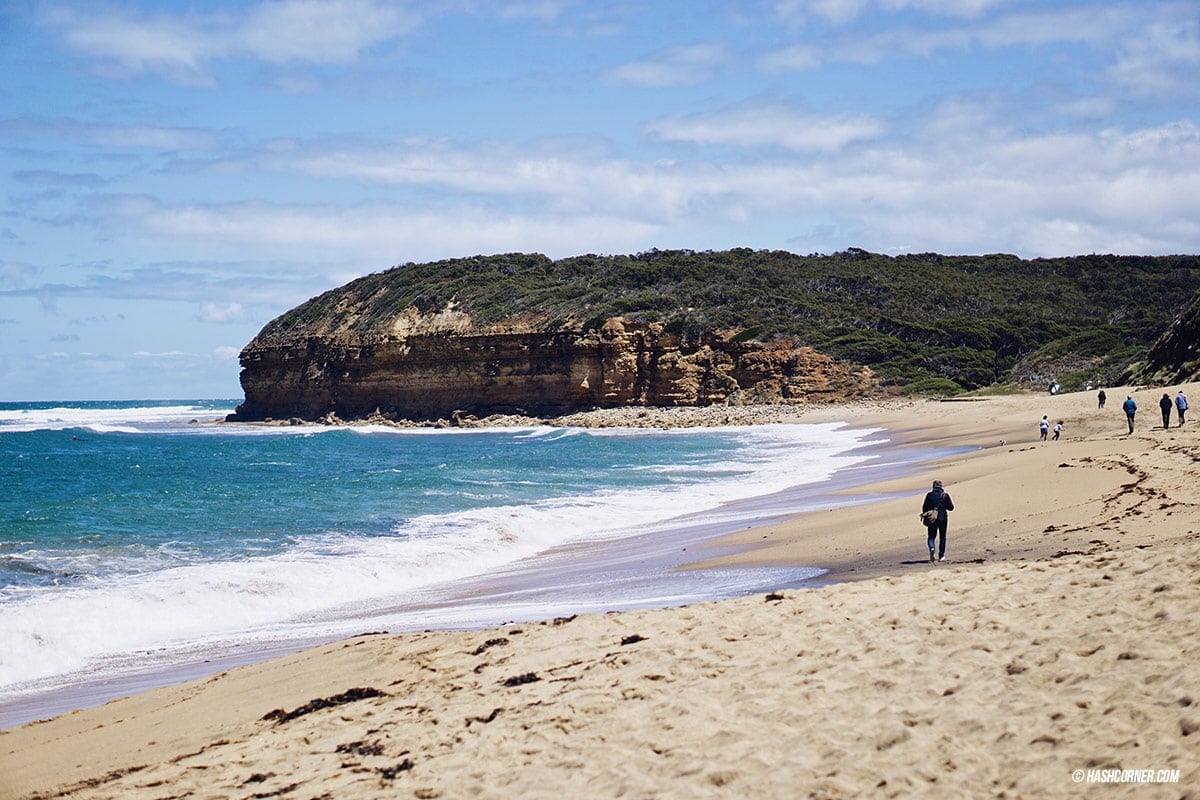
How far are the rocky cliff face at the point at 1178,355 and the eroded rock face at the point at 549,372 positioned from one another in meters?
20.0

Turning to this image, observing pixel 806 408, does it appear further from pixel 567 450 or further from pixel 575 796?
pixel 575 796

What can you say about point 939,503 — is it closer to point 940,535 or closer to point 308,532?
point 940,535

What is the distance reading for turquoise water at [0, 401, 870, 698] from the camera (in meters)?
11.4

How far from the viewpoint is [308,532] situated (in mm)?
18281

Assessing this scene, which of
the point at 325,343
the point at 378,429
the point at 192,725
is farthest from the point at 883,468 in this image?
the point at 325,343

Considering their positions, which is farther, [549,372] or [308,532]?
[549,372]

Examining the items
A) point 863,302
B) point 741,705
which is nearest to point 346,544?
point 741,705

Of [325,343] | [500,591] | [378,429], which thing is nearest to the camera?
[500,591]

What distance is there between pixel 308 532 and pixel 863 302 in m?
60.2

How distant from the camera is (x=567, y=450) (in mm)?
39312

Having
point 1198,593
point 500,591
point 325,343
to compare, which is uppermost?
point 325,343

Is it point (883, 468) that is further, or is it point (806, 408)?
point (806, 408)

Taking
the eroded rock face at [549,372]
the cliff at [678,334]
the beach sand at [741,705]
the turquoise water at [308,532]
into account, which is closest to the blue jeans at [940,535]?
the beach sand at [741,705]

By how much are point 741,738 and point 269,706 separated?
3.81m
